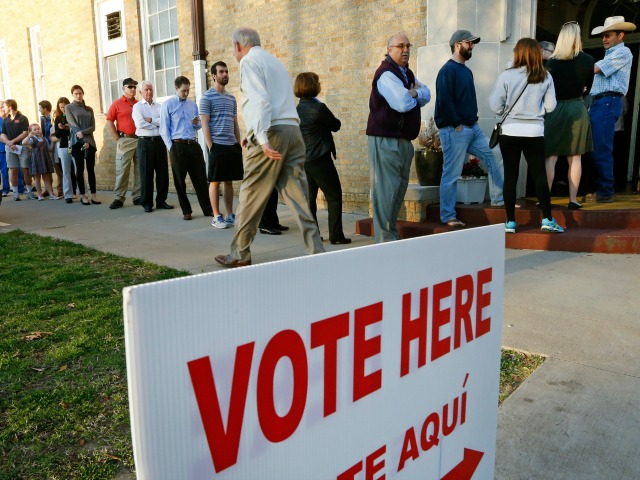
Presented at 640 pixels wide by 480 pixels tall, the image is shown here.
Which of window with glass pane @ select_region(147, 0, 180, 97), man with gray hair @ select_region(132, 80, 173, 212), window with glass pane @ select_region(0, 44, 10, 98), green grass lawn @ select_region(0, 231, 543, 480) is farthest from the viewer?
window with glass pane @ select_region(0, 44, 10, 98)

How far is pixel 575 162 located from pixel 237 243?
3.66 m

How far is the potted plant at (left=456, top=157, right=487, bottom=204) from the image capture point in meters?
→ 6.61

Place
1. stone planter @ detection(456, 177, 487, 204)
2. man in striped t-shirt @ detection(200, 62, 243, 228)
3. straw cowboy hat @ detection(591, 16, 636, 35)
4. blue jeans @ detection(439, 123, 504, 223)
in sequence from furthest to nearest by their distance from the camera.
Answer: man in striped t-shirt @ detection(200, 62, 243, 228), stone planter @ detection(456, 177, 487, 204), straw cowboy hat @ detection(591, 16, 636, 35), blue jeans @ detection(439, 123, 504, 223)

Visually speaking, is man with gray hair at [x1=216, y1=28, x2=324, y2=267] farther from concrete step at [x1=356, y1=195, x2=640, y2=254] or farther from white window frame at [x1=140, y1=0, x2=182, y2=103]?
white window frame at [x1=140, y1=0, x2=182, y2=103]

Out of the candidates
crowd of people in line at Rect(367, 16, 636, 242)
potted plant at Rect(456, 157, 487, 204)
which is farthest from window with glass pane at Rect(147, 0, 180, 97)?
crowd of people in line at Rect(367, 16, 636, 242)

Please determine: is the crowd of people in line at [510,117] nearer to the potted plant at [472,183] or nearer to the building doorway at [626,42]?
the potted plant at [472,183]

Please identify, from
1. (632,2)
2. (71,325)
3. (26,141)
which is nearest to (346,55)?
(632,2)

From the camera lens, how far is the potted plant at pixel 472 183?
6.61m

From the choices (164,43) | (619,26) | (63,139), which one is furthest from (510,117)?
(164,43)

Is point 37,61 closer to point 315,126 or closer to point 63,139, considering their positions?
point 63,139

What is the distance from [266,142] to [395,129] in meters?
1.21

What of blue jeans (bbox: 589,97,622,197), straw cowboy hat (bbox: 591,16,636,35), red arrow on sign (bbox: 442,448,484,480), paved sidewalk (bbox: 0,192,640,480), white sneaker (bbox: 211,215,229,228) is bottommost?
paved sidewalk (bbox: 0,192,640,480)

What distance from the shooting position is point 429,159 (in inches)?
263

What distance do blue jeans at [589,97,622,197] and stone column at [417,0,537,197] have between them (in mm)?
1081
